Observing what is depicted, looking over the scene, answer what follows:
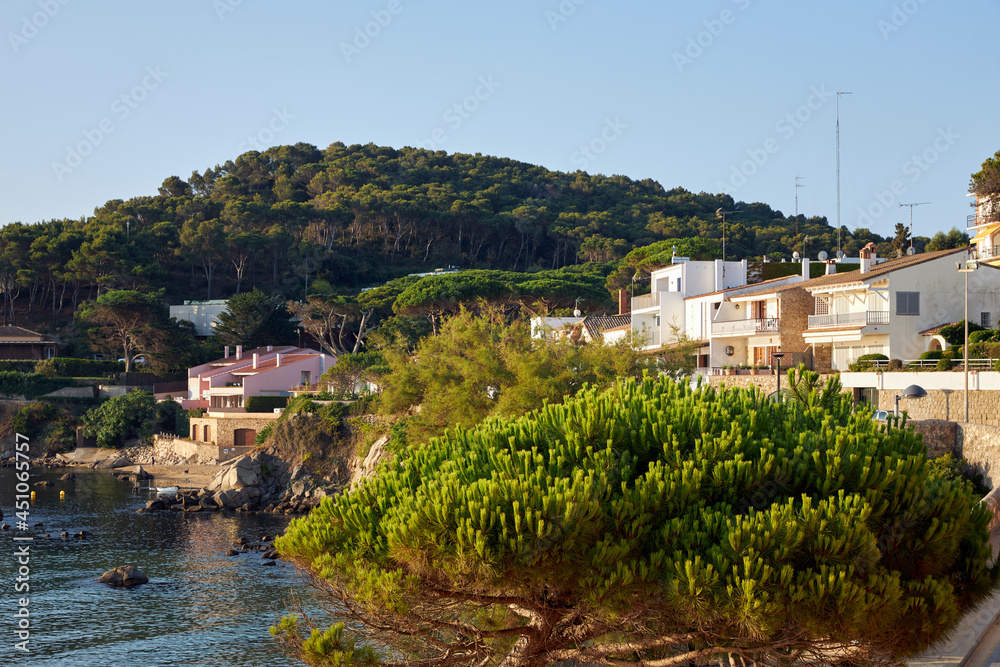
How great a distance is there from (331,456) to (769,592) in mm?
44468

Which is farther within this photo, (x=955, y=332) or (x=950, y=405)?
(x=955, y=332)

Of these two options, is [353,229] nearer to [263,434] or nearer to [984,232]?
[263,434]

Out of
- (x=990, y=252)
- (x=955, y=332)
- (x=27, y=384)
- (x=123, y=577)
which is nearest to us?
(x=123, y=577)

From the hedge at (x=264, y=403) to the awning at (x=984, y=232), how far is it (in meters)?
45.1

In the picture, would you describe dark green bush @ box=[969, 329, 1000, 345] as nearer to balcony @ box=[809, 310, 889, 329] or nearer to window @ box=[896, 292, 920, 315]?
window @ box=[896, 292, 920, 315]

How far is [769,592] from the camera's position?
8.28 meters

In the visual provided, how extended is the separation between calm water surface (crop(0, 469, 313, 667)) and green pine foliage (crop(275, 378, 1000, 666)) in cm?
862

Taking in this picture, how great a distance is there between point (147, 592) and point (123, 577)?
4.62 ft

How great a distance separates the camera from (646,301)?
49.8 metres

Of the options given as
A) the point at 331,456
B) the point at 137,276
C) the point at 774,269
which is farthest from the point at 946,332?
the point at 137,276

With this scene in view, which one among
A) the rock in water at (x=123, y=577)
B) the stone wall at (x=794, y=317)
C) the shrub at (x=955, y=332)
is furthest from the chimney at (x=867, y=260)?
the rock in water at (x=123, y=577)

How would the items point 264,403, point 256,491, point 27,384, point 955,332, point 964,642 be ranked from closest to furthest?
point 964,642, point 955,332, point 256,491, point 264,403, point 27,384

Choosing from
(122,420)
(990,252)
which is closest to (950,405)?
(990,252)

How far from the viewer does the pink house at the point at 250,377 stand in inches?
2384
